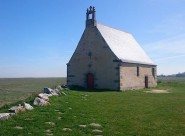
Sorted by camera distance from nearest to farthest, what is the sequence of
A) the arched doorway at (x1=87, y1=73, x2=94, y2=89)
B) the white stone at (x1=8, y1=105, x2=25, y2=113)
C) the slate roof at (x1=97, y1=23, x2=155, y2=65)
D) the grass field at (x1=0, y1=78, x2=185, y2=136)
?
the grass field at (x1=0, y1=78, x2=185, y2=136) → the white stone at (x1=8, y1=105, x2=25, y2=113) → the slate roof at (x1=97, y1=23, x2=155, y2=65) → the arched doorway at (x1=87, y1=73, x2=94, y2=89)

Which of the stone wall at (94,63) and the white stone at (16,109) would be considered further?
the stone wall at (94,63)

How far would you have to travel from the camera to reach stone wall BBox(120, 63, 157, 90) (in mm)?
30359

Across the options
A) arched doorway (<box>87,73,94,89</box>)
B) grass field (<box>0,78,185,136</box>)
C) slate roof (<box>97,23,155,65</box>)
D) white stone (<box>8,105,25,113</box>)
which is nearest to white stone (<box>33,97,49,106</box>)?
grass field (<box>0,78,185,136</box>)

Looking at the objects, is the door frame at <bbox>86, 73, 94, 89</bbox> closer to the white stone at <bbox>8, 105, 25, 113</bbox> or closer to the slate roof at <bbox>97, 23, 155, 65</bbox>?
the slate roof at <bbox>97, 23, 155, 65</bbox>

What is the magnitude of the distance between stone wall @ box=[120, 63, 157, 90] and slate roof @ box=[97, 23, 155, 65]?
0.70m

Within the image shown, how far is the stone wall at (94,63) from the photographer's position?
30172 mm

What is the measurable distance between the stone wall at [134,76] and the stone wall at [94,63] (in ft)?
3.58

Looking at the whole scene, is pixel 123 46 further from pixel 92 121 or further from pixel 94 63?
pixel 92 121

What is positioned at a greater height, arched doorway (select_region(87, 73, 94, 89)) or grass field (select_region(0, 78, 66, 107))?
arched doorway (select_region(87, 73, 94, 89))

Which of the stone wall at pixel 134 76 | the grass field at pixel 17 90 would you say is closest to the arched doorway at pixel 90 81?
the stone wall at pixel 134 76

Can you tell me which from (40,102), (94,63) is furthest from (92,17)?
(40,102)

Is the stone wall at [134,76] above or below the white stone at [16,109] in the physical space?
above

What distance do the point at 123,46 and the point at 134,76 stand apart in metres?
4.20

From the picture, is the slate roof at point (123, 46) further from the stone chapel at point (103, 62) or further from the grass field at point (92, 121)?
the grass field at point (92, 121)
